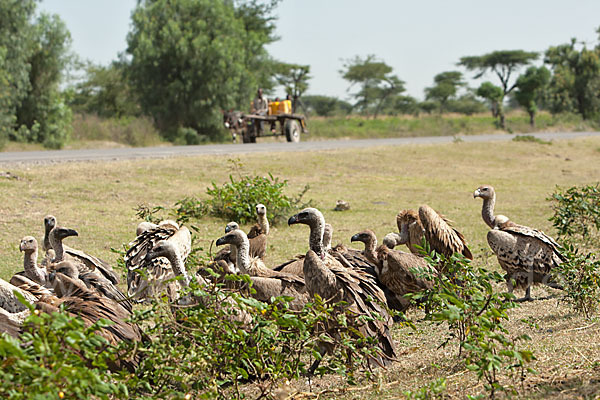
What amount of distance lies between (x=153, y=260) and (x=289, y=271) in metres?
1.20

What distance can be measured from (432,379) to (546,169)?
18831mm

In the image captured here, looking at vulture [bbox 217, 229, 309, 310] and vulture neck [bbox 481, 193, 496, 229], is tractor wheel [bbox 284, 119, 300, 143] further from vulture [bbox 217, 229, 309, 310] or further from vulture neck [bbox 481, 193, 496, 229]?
vulture [bbox 217, 229, 309, 310]

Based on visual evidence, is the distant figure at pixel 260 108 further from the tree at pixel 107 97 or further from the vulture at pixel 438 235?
the vulture at pixel 438 235

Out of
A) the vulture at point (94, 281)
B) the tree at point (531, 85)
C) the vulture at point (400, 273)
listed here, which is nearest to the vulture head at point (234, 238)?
the vulture at point (94, 281)

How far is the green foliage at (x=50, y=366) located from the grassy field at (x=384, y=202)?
1.82 metres

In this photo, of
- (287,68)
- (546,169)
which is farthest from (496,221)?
(287,68)

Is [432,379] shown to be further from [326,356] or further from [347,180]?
[347,180]

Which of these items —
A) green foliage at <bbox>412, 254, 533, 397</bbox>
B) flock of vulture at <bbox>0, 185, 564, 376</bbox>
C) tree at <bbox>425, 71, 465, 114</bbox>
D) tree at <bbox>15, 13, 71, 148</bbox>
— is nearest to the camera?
green foliage at <bbox>412, 254, 533, 397</bbox>

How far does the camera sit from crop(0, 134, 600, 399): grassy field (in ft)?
13.8

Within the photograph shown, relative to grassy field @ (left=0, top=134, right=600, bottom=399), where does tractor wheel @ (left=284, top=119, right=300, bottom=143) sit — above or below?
above

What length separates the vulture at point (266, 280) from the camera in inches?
206

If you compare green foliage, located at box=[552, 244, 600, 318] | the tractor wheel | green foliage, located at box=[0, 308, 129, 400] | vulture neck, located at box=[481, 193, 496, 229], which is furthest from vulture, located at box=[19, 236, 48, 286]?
the tractor wheel

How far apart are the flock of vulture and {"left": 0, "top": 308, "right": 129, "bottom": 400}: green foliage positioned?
114cm

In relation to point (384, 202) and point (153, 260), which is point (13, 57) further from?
point (153, 260)
